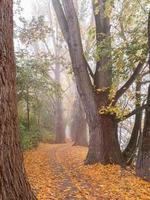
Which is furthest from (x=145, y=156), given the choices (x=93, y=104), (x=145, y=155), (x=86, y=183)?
(x=93, y=104)

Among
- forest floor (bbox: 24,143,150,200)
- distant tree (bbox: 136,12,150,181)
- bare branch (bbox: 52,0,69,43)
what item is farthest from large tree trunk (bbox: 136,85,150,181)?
bare branch (bbox: 52,0,69,43)

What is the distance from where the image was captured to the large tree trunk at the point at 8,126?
13.3 feet

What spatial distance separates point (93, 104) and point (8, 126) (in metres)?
6.90

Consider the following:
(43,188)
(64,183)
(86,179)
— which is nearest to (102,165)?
(86,179)

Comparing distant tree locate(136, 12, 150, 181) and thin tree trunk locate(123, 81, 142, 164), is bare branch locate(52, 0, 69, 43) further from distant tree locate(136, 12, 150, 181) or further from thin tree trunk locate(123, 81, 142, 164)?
distant tree locate(136, 12, 150, 181)

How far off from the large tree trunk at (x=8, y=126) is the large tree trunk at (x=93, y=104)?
6555 millimetres

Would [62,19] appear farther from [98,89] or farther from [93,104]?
[93,104]

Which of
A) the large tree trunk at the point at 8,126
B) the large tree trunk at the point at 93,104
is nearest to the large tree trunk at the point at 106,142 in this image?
the large tree trunk at the point at 93,104

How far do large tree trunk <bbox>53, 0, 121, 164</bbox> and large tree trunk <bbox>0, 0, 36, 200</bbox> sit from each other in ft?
21.5

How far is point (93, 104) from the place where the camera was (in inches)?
430

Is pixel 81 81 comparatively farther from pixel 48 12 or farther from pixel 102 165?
pixel 48 12

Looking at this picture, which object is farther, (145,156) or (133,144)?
(133,144)

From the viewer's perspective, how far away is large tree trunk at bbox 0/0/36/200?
4.07 m

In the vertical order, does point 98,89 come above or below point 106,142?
above
